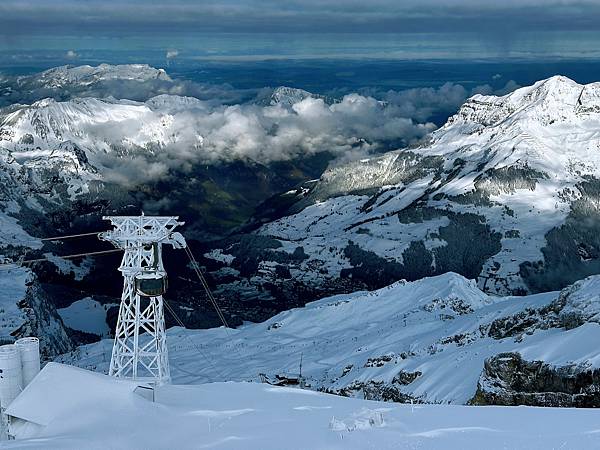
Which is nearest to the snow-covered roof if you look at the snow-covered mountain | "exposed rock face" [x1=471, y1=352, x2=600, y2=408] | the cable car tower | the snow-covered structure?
the snow-covered structure

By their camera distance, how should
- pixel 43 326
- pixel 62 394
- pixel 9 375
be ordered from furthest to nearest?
pixel 43 326
pixel 9 375
pixel 62 394

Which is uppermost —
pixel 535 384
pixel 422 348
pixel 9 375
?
pixel 9 375

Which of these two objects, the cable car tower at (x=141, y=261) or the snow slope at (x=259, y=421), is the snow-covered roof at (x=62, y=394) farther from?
the cable car tower at (x=141, y=261)

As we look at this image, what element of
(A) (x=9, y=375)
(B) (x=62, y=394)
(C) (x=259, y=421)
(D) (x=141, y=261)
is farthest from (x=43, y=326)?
(C) (x=259, y=421)

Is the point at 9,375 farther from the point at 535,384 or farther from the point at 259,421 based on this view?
the point at 535,384

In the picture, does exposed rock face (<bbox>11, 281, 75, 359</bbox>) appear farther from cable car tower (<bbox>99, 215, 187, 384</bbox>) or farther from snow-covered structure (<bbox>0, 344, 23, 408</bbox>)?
snow-covered structure (<bbox>0, 344, 23, 408</bbox>)
